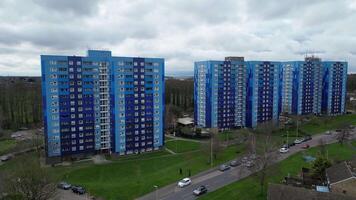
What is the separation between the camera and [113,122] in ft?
224

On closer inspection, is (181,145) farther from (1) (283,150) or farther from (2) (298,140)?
(2) (298,140)

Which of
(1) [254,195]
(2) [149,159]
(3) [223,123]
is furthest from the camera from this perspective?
(3) [223,123]

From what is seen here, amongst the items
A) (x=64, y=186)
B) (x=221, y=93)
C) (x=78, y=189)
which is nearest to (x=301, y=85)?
(x=221, y=93)

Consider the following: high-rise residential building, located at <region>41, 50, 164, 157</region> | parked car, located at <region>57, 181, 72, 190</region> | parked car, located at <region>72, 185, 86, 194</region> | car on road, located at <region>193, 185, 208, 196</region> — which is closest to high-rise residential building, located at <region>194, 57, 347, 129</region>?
high-rise residential building, located at <region>41, 50, 164, 157</region>

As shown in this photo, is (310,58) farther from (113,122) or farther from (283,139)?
(113,122)

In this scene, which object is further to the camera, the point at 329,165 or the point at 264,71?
the point at 264,71

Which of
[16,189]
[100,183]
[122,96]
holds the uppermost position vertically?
[122,96]

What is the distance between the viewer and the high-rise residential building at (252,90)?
3679 inches

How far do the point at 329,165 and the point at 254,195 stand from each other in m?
14.6

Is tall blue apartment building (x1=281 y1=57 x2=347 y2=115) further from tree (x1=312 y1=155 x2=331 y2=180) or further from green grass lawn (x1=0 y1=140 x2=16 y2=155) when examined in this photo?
green grass lawn (x1=0 y1=140 x2=16 y2=155)

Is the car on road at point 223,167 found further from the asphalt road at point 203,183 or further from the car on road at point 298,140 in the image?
the car on road at point 298,140

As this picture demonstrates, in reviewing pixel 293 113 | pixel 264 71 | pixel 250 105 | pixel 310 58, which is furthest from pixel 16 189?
pixel 310 58

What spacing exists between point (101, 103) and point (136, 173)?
765 inches

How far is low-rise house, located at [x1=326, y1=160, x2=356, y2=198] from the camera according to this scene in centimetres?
4128
